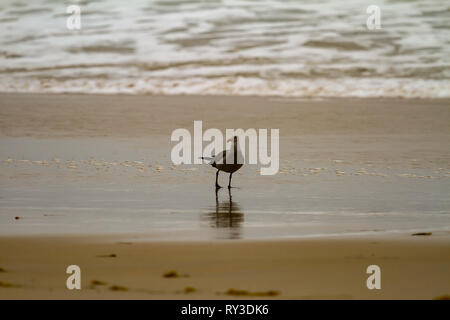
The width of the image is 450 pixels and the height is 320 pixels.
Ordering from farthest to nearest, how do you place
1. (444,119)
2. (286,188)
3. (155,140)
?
(444,119), (155,140), (286,188)

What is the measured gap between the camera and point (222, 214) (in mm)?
8016

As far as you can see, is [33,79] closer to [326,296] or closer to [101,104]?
[101,104]

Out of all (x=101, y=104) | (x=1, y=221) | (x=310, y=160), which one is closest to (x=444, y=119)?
(x=310, y=160)

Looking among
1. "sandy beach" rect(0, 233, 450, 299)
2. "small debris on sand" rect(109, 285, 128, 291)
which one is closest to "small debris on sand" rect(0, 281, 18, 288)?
"sandy beach" rect(0, 233, 450, 299)

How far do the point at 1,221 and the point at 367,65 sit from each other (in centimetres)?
1923

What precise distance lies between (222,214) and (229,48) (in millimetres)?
19587

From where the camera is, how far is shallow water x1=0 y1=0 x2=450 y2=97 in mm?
23922

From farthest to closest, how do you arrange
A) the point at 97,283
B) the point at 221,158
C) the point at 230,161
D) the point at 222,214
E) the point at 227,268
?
the point at 221,158
the point at 230,161
the point at 222,214
the point at 227,268
the point at 97,283

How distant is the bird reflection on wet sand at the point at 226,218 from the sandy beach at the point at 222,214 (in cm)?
2

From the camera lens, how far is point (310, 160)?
11.7 meters

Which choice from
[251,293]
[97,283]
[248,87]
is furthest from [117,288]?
[248,87]

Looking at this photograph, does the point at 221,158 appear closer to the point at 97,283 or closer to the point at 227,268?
the point at 227,268

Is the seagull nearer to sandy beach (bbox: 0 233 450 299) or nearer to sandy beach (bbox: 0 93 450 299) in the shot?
sandy beach (bbox: 0 93 450 299)
